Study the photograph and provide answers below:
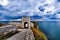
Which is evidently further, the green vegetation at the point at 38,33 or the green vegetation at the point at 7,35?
the green vegetation at the point at 38,33

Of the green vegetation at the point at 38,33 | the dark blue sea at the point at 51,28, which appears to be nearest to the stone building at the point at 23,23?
the green vegetation at the point at 38,33

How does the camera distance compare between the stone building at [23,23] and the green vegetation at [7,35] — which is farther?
the stone building at [23,23]

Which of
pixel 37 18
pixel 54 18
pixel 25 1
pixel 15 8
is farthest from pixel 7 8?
pixel 54 18

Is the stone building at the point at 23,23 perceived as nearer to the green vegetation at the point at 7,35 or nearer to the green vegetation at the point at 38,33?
the green vegetation at the point at 38,33

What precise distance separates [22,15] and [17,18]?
16cm

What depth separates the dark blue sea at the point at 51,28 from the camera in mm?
5035

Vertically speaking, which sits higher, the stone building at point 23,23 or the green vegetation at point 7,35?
the stone building at point 23,23

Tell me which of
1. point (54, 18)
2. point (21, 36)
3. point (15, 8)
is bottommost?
point (21, 36)

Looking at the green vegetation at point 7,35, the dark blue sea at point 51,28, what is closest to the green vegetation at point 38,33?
the dark blue sea at point 51,28

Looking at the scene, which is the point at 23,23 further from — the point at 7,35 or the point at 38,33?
the point at 7,35

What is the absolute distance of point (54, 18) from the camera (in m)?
5.12

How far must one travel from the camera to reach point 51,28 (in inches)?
200

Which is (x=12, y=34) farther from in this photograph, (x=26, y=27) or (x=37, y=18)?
(x=37, y=18)

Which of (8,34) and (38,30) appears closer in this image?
(8,34)
